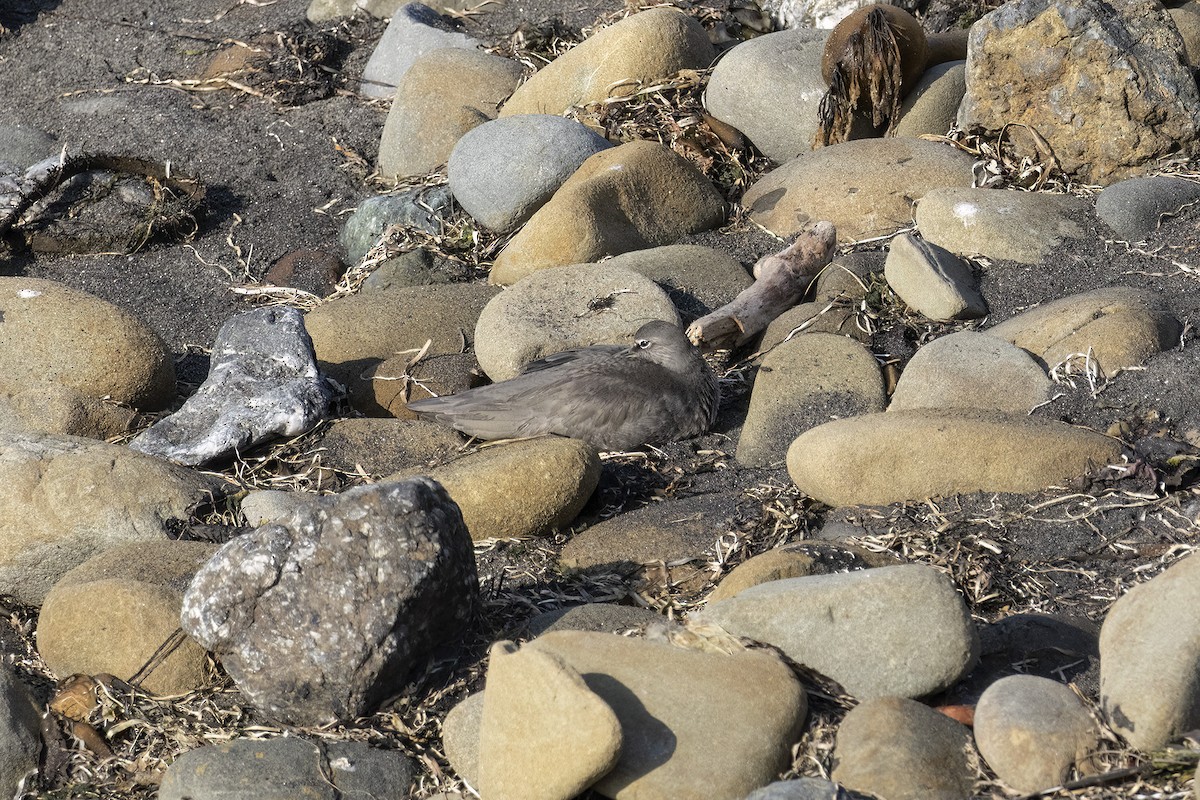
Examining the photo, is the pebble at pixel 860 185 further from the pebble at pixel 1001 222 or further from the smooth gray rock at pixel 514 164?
the smooth gray rock at pixel 514 164

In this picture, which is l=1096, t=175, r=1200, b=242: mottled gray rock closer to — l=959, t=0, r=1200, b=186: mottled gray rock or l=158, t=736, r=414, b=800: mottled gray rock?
l=959, t=0, r=1200, b=186: mottled gray rock

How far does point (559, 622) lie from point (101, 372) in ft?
9.47

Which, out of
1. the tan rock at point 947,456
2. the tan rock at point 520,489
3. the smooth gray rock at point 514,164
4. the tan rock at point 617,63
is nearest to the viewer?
the tan rock at point 947,456

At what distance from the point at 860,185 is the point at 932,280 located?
116cm

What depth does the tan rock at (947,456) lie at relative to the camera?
13.9ft

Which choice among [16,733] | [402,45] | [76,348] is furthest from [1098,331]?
[402,45]

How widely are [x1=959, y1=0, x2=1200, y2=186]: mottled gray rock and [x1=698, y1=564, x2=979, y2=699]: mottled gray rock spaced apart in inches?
160

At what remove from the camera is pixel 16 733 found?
356cm

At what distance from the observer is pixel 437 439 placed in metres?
5.20

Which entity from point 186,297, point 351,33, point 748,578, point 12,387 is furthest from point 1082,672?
point 351,33

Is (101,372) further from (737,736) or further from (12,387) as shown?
(737,736)

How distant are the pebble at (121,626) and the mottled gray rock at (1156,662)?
252 cm

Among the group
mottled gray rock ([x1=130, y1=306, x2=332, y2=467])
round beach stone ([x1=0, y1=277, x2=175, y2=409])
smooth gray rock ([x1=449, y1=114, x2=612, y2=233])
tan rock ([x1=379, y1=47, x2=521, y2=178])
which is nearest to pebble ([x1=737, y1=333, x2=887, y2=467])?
mottled gray rock ([x1=130, y1=306, x2=332, y2=467])

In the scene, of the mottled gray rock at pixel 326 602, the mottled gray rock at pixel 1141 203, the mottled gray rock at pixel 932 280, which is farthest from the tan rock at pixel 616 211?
the mottled gray rock at pixel 326 602
